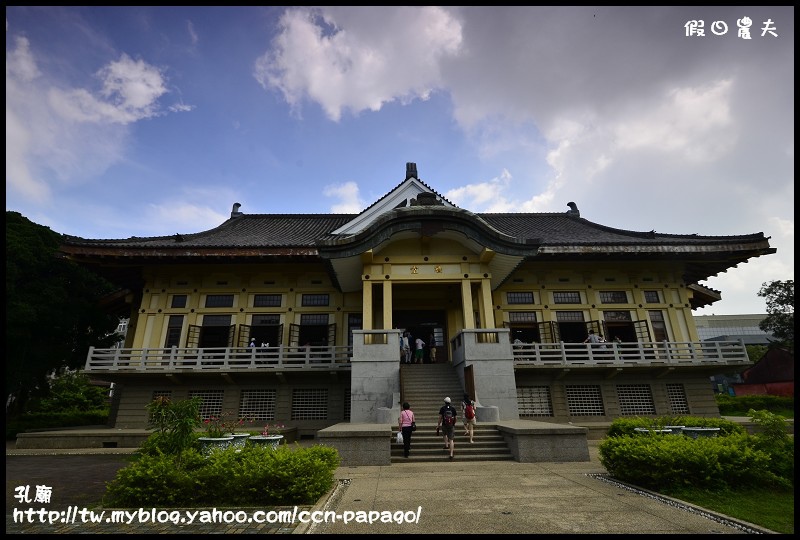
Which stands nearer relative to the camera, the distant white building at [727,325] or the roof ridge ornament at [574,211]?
the roof ridge ornament at [574,211]

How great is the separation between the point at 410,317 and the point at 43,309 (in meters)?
17.5

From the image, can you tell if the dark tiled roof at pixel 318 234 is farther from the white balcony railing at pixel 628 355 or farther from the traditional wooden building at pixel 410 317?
the white balcony railing at pixel 628 355

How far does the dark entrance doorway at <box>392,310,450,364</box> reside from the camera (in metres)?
21.7

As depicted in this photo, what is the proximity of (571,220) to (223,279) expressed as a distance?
21780 millimetres

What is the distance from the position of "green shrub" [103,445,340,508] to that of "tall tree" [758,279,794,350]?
1830 inches

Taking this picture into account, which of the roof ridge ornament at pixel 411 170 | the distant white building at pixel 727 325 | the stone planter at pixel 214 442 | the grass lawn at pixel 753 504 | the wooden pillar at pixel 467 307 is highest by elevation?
the distant white building at pixel 727 325

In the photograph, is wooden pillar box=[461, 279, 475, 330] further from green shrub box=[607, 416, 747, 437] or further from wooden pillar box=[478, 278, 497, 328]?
green shrub box=[607, 416, 747, 437]

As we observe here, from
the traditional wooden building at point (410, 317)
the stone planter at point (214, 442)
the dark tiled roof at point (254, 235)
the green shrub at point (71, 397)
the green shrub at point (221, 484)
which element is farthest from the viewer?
the green shrub at point (71, 397)

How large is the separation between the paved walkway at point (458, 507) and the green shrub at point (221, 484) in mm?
338

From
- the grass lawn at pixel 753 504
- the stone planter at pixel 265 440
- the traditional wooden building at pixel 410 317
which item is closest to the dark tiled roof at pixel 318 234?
the traditional wooden building at pixel 410 317

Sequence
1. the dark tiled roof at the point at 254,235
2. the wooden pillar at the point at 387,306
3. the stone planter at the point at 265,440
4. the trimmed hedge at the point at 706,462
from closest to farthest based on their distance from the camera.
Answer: the trimmed hedge at the point at 706,462, the stone planter at the point at 265,440, the wooden pillar at the point at 387,306, the dark tiled roof at the point at 254,235

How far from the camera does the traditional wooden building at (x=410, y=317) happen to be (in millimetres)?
16812

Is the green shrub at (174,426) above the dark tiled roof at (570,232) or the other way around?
the other way around

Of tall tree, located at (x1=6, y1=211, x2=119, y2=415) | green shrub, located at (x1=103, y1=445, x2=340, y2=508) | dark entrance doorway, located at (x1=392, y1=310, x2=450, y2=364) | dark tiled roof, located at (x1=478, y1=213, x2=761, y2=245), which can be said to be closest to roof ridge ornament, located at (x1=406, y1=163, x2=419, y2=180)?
dark tiled roof, located at (x1=478, y1=213, x2=761, y2=245)
